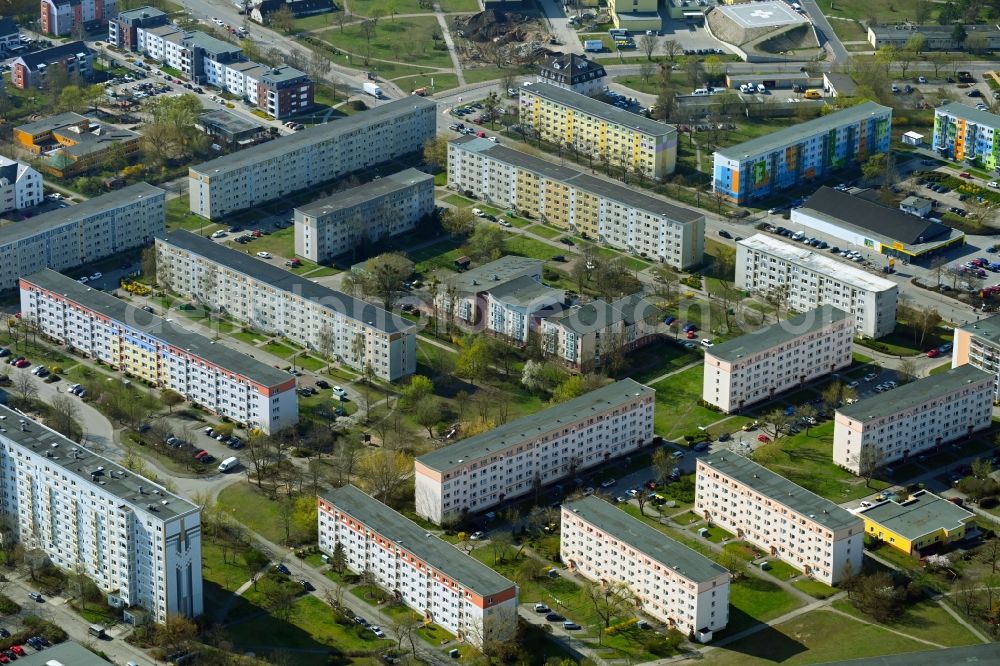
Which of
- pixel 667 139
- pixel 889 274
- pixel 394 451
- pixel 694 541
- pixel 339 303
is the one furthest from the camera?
pixel 667 139

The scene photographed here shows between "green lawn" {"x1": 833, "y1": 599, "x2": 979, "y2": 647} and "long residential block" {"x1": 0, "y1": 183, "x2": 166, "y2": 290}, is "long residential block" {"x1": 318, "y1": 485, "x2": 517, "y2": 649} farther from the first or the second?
"long residential block" {"x1": 0, "y1": 183, "x2": 166, "y2": 290}

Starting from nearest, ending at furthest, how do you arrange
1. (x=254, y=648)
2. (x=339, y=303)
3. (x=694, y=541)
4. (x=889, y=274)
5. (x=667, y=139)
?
1. (x=254, y=648)
2. (x=694, y=541)
3. (x=339, y=303)
4. (x=889, y=274)
5. (x=667, y=139)

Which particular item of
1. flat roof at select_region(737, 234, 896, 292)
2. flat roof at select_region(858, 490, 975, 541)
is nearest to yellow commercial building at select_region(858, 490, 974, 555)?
flat roof at select_region(858, 490, 975, 541)

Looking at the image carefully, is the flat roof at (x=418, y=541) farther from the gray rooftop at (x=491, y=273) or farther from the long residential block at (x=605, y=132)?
the long residential block at (x=605, y=132)

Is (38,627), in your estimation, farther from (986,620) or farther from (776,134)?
(776,134)

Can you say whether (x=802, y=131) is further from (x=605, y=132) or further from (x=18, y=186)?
(x=18, y=186)

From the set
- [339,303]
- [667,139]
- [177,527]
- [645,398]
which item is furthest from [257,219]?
[177,527]

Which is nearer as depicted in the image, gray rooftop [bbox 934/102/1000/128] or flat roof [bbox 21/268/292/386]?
flat roof [bbox 21/268/292/386]
